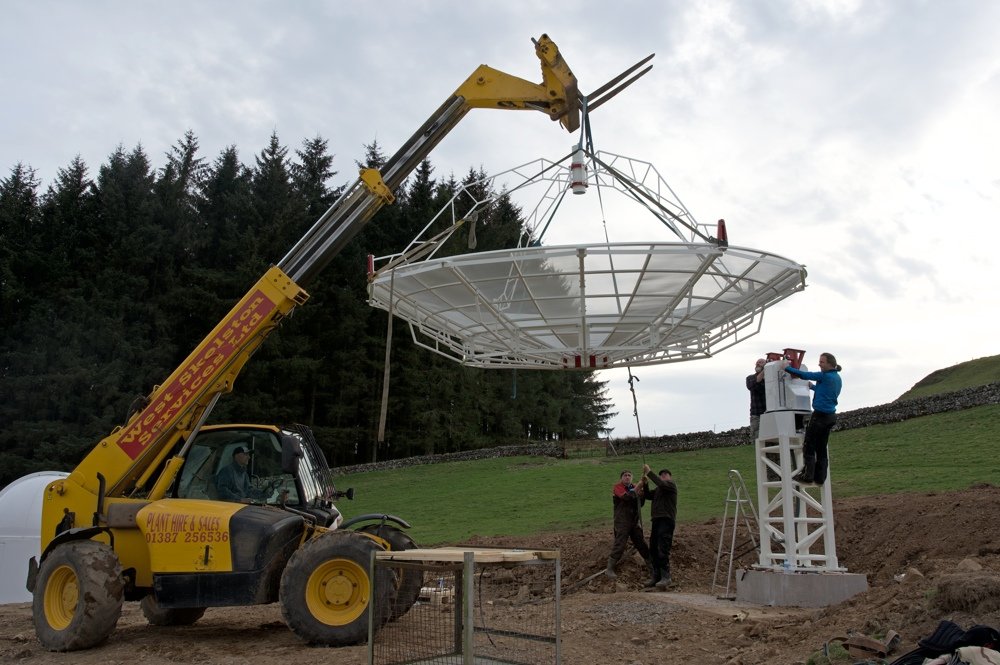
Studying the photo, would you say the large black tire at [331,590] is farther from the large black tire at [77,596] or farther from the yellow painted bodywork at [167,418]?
the yellow painted bodywork at [167,418]

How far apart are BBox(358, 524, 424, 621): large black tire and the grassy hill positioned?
162ft

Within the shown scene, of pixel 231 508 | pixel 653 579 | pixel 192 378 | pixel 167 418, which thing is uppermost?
pixel 192 378

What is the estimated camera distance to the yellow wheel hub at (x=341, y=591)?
33.7ft

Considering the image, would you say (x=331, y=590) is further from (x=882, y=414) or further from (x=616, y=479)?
(x=882, y=414)

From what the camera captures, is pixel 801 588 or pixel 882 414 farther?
pixel 882 414

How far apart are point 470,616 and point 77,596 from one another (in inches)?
260

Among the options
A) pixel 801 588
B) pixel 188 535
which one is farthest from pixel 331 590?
pixel 801 588

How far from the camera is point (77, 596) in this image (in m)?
10.9

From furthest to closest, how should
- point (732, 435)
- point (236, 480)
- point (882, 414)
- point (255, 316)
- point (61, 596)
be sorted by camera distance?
point (732, 435), point (882, 414), point (255, 316), point (236, 480), point (61, 596)

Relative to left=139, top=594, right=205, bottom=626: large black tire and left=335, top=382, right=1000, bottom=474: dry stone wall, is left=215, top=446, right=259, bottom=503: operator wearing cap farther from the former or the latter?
left=335, top=382, right=1000, bottom=474: dry stone wall

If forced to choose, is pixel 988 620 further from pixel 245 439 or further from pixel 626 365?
pixel 245 439

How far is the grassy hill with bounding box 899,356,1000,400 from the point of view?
53969 millimetres

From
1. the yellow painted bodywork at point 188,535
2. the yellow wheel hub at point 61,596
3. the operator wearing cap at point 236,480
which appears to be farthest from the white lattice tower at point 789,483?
the yellow wheel hub at point 61,596

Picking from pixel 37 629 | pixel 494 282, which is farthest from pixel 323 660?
pixel 494 282
